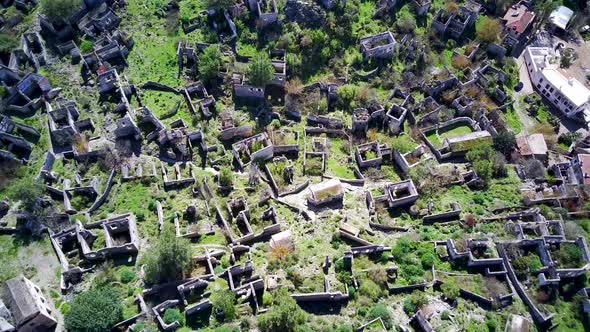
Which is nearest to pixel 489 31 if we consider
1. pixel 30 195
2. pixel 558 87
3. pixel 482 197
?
pixel 558 87

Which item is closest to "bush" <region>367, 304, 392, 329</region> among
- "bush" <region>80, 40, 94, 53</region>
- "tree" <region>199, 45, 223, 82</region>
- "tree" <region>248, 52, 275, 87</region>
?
"tree" <region>248, 52, 275, 87</region>

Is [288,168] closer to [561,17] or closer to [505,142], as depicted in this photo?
[505,142]

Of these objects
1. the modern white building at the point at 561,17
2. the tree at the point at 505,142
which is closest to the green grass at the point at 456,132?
the tree at the point at 505,142

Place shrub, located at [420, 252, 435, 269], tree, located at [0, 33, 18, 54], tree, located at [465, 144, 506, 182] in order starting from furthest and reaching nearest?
tree, located at [0, 33, 18, 54] < tree, located at [465, 144, 506, 182] < shrub, located at [420, 252, 435, 269]

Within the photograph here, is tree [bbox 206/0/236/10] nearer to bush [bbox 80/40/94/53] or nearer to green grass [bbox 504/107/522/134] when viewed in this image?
bush [bbox 80/40/94/53]

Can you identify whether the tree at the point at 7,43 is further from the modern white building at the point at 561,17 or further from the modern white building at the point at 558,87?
the modern white building at the point at 561,17

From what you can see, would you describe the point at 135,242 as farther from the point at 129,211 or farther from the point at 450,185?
the point at 450,185
